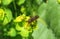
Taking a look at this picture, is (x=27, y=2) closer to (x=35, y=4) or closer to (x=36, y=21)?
(x=35, y=4)

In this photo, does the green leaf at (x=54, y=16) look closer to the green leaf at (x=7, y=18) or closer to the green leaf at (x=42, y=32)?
the green leaf at (x=42, y=32)

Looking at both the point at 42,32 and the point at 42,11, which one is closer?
the point at 42,32

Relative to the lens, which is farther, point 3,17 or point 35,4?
point 35,4

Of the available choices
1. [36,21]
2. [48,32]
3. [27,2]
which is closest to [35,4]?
[27,2]

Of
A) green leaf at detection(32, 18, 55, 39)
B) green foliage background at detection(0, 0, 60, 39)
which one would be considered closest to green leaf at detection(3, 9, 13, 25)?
green foliage background at detection(0, 0, 60, 39)

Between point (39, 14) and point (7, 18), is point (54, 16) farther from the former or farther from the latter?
point (7, 18)

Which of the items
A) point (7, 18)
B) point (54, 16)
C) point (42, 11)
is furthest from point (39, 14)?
point (7, 18)

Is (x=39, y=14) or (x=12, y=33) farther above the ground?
(x=39, y=14)

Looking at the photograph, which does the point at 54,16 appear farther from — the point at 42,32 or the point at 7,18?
the point at 7,18
